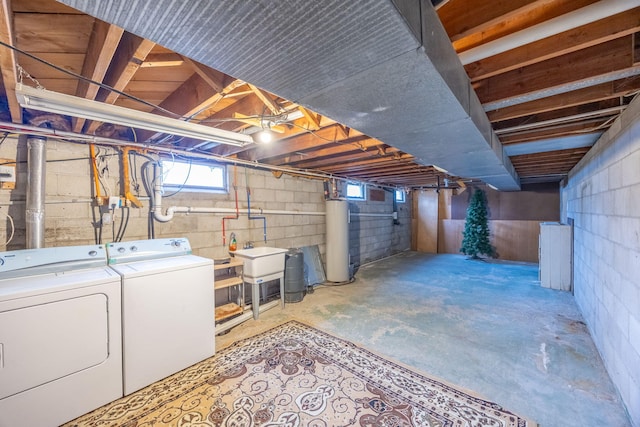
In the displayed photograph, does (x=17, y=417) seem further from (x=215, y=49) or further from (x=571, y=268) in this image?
(x=571, y=268)

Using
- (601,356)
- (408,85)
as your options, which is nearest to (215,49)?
(408,85)

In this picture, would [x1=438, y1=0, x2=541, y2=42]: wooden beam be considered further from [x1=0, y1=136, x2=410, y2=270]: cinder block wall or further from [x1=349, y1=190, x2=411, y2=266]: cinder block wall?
[x1=349, y1=190, x2=411, y2=266]: cinder block wall

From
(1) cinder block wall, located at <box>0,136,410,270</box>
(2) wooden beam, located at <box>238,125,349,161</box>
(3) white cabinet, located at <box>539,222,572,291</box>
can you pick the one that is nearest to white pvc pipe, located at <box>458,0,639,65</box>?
(2) wooden beam, located at <box>238,125,349,161</box>

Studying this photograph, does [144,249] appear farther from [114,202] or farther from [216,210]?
[216,210]

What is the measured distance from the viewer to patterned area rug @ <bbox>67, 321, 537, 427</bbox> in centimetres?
171

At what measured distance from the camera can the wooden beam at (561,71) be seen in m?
1.40

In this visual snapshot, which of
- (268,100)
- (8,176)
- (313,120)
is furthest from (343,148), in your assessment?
(8,176)

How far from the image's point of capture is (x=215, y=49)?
0.95m

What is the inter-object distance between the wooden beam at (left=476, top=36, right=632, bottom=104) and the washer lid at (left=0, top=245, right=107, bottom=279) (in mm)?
3262

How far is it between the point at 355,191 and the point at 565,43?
16.5 ft

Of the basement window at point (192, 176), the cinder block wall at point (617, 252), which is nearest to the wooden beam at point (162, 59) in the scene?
the basement window at point (192, 176)

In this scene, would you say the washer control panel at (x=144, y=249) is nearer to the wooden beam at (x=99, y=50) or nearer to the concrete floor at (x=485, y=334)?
the concrete floor at (x=485, y=334)

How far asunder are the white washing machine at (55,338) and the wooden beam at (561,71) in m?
3.02

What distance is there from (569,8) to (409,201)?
7.71m
